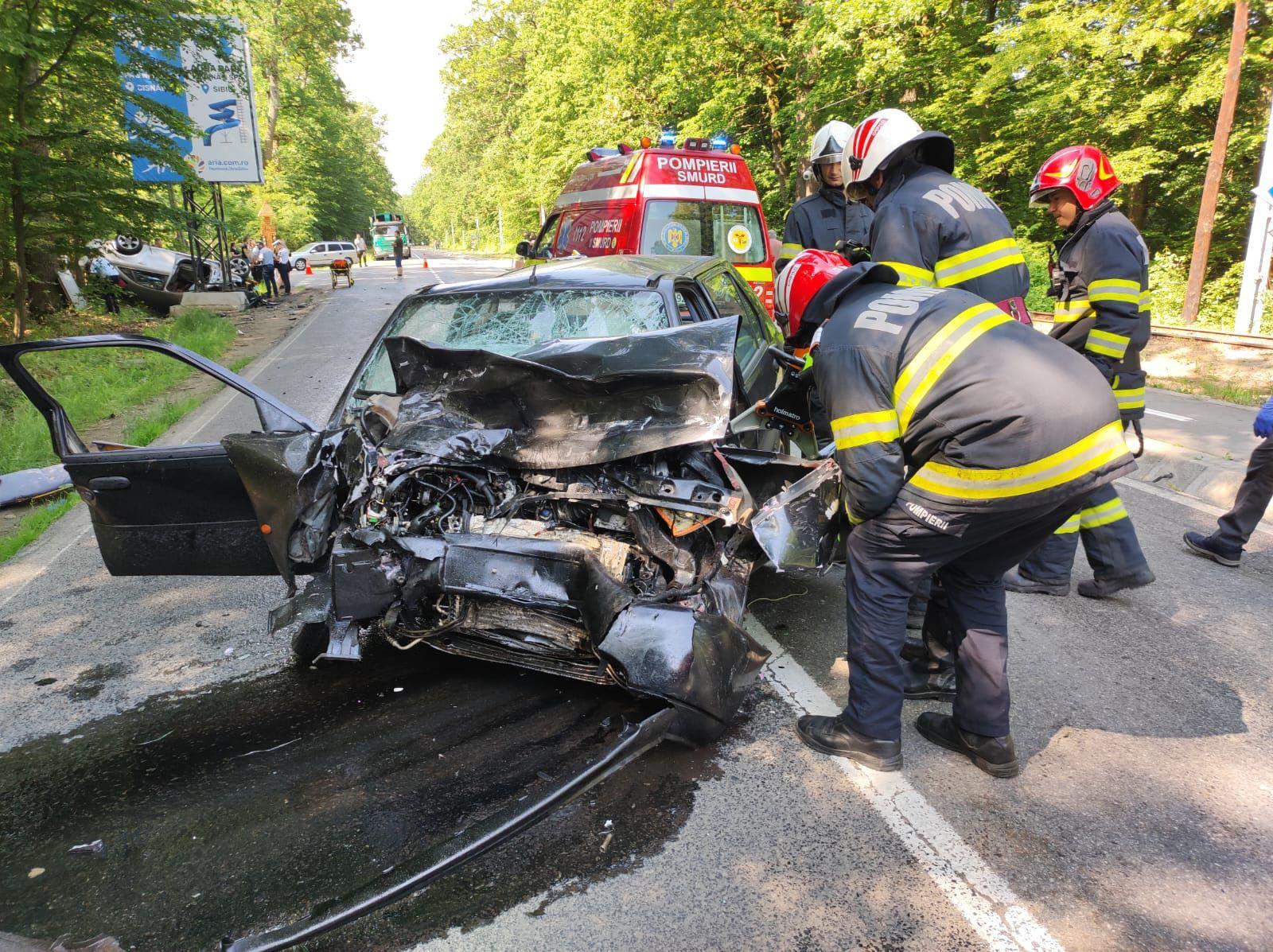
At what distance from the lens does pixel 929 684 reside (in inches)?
125

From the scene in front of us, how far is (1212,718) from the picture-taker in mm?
2941

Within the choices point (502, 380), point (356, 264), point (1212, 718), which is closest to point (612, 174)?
point (502, 380)

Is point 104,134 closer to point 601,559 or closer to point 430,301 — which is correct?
point 430,301

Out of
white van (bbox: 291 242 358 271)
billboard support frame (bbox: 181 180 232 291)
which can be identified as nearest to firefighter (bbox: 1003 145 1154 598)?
billboard support frame (bbox: 181 180 232 291)

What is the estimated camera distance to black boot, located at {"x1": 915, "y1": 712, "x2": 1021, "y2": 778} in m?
2.62

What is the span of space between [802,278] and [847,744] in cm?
184

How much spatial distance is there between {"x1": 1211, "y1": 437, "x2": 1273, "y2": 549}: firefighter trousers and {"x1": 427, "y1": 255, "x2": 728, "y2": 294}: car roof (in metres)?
3.22

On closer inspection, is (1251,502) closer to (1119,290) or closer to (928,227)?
(1119,290)

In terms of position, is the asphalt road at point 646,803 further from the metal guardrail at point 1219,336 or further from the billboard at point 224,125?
the billboard at point 224,125

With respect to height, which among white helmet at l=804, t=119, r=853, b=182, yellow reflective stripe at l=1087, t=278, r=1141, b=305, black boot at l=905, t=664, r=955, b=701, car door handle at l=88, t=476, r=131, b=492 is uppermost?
white helmet at l=804, t=119, r=853, b=182

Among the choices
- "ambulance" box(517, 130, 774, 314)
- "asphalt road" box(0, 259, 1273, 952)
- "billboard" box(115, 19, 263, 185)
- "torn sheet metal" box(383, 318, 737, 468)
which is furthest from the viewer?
"billboard" box(115, 19, 263, 185)

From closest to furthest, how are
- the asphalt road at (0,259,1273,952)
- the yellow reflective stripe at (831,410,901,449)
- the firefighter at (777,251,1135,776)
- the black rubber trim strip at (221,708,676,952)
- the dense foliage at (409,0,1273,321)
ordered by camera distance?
1. the black rubber trim strip at (221,708,676,952)
2. the asphalt road at (0,259,1273,952)
3. the firefighter at (777,251,1135,776)
4. the yellow reflective stripe at (831,410,901,449)
5. the dense foliage at (409,0,1273,321)

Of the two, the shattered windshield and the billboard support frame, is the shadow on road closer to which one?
the shattered windshield

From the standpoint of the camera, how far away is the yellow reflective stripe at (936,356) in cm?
228
